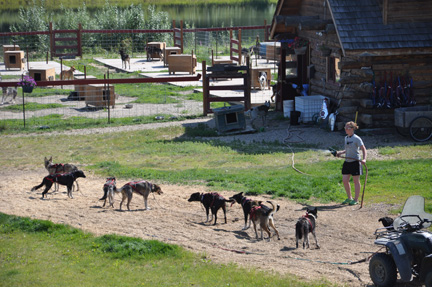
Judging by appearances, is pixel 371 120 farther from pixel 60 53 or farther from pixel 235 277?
pixel 60 53

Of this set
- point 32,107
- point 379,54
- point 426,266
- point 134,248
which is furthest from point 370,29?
point 32,107

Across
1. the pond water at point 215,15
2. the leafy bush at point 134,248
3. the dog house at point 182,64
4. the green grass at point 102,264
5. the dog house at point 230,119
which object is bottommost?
the green grass at point 102,264

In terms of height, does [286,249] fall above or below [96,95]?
below

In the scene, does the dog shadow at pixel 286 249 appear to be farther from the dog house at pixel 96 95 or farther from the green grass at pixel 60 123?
the dog house at pixel 96 95

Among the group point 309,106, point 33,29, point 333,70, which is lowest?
point 309,106

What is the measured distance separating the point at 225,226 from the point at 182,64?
24.9m

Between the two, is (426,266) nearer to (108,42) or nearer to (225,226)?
(225,226)

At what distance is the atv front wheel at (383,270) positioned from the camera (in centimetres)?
914

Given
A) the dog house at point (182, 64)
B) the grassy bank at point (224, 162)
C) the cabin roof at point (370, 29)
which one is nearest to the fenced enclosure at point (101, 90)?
the dog house at point (182, 64)

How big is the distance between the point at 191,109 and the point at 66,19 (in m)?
25.6

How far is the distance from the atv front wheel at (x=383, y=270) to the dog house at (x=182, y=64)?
1105 inches

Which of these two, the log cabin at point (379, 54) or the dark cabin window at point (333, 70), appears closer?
the log cabin at point (379, 54)

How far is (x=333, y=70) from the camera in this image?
23.5 metres

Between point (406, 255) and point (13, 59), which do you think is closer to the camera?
point (406, 255)
